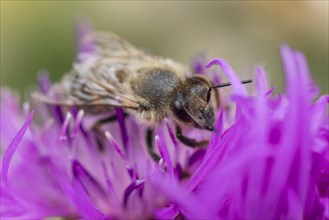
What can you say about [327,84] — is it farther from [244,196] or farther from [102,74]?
[244,196]

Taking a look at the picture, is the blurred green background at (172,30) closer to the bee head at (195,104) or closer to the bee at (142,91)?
the bee at (142,91)

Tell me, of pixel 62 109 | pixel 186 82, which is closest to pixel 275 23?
pixel 62 109

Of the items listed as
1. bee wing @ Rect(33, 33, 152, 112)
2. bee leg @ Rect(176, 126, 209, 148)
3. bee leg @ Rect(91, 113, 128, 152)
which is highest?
bee wing @ Rect(33, 33, 152, 112)

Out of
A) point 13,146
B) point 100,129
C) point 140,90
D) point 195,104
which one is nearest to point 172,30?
point 100,129

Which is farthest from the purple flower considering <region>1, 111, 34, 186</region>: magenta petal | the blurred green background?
the blurred green background

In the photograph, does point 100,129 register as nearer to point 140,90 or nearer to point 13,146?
point 140,90

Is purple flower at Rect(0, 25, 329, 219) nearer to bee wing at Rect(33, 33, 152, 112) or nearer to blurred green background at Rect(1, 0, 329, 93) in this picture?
bee wing at Rect(33, 33, 152, 112)

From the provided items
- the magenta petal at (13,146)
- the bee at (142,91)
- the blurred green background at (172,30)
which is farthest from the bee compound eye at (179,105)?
the blurred green background at (172,30)
